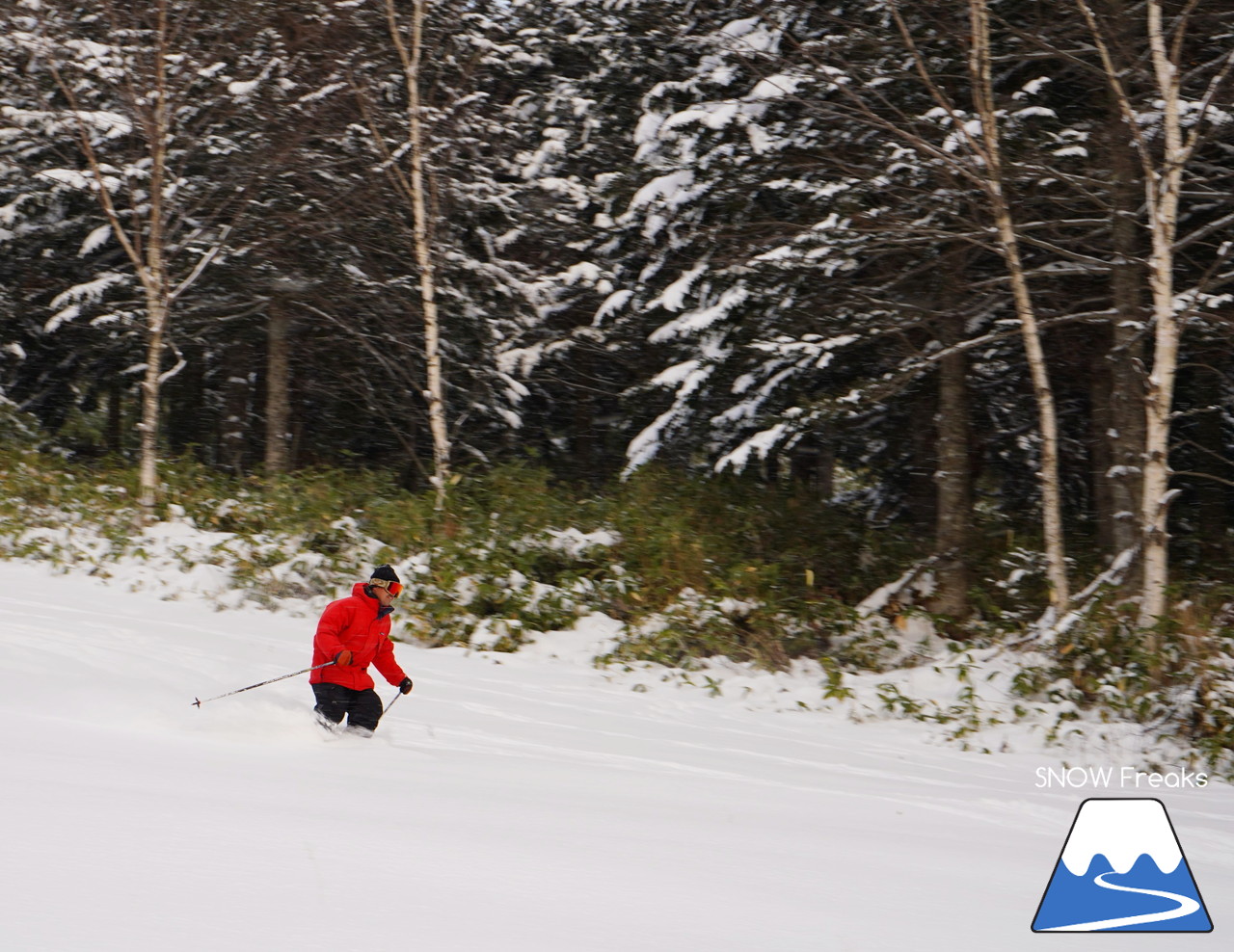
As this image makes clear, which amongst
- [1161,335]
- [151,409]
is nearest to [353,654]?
[1161,335]

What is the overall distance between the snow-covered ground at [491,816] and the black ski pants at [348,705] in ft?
0.53

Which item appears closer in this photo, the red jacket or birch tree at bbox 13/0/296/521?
the red jacket

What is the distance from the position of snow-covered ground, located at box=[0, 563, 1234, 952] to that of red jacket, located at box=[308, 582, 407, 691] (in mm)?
418

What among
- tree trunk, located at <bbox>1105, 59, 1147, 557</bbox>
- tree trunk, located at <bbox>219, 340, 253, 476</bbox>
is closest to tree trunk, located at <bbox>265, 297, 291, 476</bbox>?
tree trunk, located at <bbox>219, 340, 253, 476</bbox>

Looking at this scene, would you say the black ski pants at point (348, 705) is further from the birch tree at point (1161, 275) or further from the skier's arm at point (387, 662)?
the birch tree at point (1161, 275)

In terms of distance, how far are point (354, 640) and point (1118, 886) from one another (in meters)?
4.86

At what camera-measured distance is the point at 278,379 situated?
16.0 metres

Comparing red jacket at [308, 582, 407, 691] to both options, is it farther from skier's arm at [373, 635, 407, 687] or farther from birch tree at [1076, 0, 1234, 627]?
birch tree at [1076, 0, 1234, 627]

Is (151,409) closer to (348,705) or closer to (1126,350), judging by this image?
(348,705)

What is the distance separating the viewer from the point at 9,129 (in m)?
14.9

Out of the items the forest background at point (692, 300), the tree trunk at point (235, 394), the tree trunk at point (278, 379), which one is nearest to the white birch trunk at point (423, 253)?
the forest background at point (692, 300)

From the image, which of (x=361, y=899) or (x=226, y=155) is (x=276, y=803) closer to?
(x=361, y=899)

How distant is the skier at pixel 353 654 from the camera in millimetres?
7098

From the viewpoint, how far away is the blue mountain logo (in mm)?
4289
